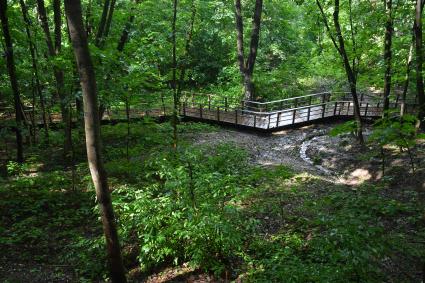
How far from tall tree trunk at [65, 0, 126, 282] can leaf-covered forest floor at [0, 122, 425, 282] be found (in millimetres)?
644

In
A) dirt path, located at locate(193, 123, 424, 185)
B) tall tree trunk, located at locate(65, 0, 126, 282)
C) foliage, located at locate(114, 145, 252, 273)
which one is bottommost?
dirt path, located at locate(193, 123, 424, 185)

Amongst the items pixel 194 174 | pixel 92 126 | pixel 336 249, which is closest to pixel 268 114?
pixel 194 174

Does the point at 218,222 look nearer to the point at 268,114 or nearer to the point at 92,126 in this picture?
the point at 92,126

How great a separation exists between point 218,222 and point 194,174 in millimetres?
1336

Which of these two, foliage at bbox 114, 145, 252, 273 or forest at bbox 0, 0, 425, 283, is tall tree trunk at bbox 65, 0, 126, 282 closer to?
forest at bbox 0, 0, 425, 283

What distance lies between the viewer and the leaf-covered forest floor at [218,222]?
5.05 metres

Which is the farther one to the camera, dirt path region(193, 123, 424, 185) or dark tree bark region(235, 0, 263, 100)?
dark tree bark region(235, 0, 263, 100)

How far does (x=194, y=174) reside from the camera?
22.0 feet

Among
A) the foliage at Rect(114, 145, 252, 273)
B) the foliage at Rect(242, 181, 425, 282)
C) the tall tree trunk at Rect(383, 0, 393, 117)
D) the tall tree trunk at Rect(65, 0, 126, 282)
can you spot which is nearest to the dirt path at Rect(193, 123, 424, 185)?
the tall tree trunk at Rect(383, 0, 393, 117)

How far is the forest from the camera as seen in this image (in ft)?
17.7

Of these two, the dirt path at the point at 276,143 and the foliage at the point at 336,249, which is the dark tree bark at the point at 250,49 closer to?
the dirt path at the point at 276,143

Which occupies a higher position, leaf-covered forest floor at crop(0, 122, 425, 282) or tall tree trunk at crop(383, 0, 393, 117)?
tall tree trunk at crop(383, 0, 393, 117)

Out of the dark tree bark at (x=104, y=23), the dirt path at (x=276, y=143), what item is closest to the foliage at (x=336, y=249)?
the dirt path at (x=276, y=143)

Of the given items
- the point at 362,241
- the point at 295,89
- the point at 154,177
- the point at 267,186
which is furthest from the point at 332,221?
the point at 295,89
